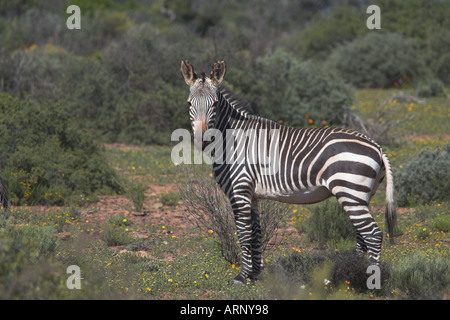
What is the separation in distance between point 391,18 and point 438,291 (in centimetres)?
2655

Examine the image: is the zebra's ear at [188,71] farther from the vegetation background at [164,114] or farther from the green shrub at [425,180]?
the green shrub at [425,180]

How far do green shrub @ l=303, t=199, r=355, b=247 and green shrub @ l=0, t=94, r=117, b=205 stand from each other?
4.74m

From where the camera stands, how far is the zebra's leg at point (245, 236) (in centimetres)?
671

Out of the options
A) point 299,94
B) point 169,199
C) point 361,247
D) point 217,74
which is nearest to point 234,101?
point 217,74

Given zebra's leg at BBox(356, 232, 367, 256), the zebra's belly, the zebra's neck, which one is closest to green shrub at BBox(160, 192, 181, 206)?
the zebra's neck

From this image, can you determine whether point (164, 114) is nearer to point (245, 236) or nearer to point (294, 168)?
point (245, 236)

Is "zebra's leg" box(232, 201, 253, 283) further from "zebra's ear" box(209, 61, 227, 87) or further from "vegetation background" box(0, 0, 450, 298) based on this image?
"zebra's ear" box(209, 61, 227, 87)

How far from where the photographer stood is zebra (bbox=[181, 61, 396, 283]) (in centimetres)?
618

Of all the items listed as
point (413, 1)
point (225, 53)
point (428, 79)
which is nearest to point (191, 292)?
point (225, 53)

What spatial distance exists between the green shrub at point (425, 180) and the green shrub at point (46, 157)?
20.2ft

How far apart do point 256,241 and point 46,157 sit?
6.18 meters

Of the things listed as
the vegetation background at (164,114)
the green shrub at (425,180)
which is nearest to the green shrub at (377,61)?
the vegetation background at (164,114)

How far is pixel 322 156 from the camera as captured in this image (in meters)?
6.38

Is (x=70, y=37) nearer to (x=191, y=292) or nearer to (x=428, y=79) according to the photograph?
(x=428, y=79)
